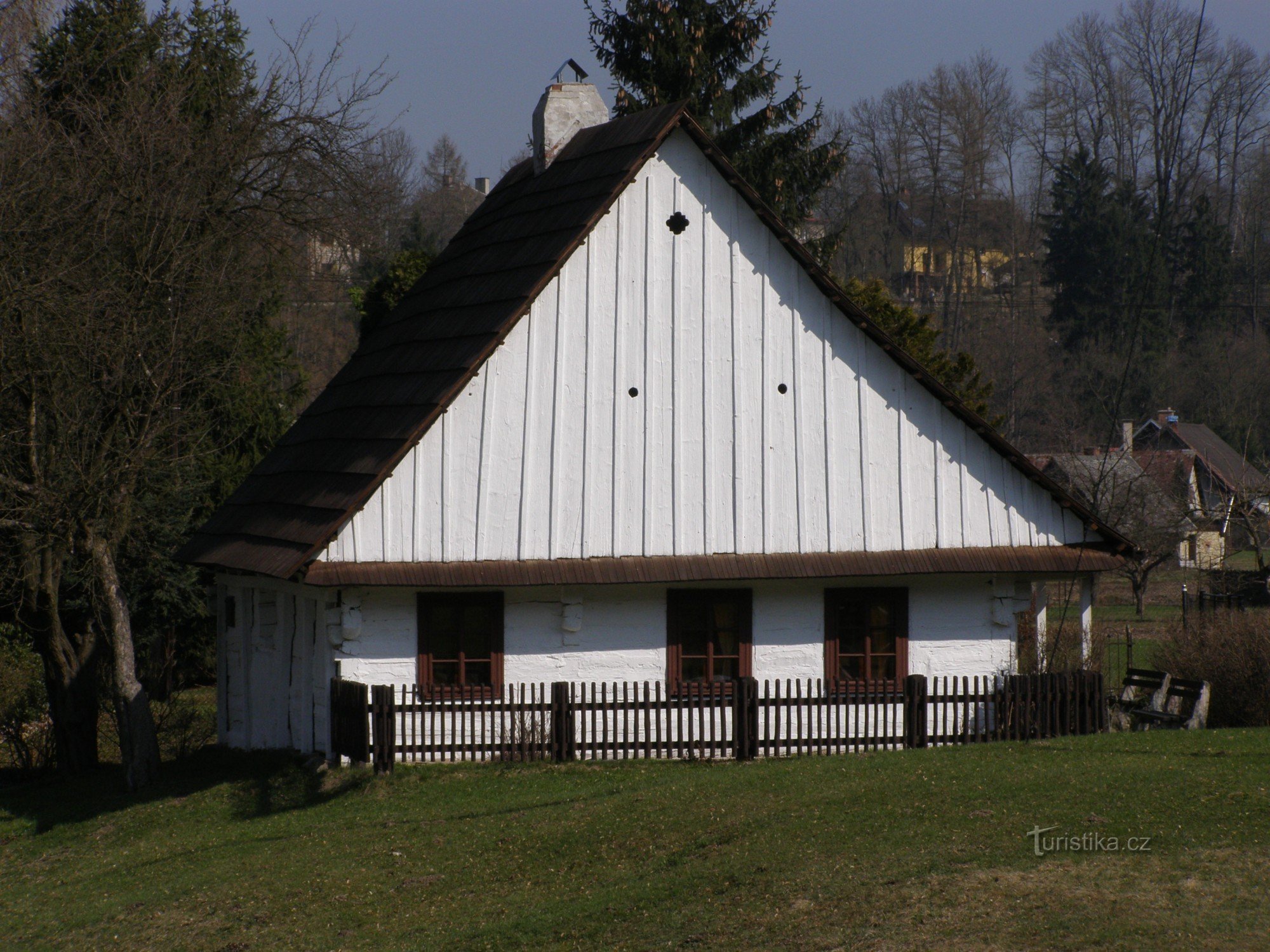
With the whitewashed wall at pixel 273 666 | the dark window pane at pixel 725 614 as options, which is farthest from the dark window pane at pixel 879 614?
the whitewashed wall at pixel 273 666

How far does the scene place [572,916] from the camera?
32.2ft

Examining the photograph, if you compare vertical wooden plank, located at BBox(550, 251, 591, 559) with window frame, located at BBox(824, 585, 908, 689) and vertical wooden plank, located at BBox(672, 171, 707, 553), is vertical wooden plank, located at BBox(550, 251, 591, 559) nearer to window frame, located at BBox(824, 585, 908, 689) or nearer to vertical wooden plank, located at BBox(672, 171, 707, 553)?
vertical wooden plank, located at BBox(672, 171, 707, 553)

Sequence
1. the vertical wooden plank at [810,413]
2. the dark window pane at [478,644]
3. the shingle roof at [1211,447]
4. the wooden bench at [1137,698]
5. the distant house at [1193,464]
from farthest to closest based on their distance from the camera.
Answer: the shingle roof at [1211,447]
the distant house at [1193,464]
the wooden bench at [1137,698]
the vertical wooden plank at [810,413]
the dark window pane at [478,644]

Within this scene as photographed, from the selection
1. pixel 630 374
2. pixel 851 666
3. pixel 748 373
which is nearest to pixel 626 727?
pixel 851 666

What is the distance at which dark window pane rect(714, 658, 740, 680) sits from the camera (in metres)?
16.3

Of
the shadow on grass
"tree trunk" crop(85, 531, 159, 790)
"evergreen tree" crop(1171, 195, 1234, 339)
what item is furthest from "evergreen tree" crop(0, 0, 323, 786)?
"evergreen tree" crop(1171, 195, 1234, 339)

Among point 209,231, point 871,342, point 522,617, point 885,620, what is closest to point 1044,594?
Result: point 885,620

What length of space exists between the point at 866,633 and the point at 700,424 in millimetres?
3200

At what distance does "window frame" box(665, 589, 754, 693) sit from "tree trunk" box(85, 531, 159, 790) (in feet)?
22.7

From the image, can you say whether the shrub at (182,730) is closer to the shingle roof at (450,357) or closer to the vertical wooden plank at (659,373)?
the shingle roof at (450,357)

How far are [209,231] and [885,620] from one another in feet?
35.8

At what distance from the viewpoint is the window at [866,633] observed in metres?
16.5

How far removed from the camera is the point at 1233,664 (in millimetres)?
17438

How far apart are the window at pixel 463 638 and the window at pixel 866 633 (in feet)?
12.6
